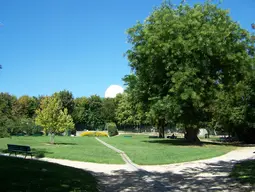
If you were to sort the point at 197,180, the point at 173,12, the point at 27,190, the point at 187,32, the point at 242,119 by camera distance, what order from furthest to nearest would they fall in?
the point at 242,119 → the point at 173,12 → the point at 187,32 → the point at 197,180 → the point at 27,190

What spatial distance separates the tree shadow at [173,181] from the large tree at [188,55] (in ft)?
27.8

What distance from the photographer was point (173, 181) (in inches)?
397

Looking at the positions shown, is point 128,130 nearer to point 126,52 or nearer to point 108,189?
point 126,52

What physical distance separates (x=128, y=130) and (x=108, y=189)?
73.3 m

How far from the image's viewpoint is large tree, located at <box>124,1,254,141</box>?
1880 centimetres

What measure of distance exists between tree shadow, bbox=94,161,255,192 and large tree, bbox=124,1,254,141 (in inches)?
333

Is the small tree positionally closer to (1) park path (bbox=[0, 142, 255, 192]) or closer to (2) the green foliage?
(2) the green foliage

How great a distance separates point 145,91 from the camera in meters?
28.7

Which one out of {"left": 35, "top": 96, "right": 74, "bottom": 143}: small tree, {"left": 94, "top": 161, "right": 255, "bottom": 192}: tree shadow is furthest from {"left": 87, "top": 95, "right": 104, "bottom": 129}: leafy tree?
{"left": 94, "top": 161, "right": 255, "bottom": 192}: tree shadow

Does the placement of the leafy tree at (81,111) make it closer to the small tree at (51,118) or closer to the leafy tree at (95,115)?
the leafy tree at (95,115)

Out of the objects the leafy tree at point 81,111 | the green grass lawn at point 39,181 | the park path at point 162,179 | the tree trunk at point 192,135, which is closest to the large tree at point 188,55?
the tree trunk at point 192,135

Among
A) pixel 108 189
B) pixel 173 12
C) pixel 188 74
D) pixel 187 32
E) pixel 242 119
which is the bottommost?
pixel 108 189

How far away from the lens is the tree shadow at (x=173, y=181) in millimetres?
8656

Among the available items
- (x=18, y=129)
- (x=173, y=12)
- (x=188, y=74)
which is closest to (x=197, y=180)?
(x=188, y=74)
